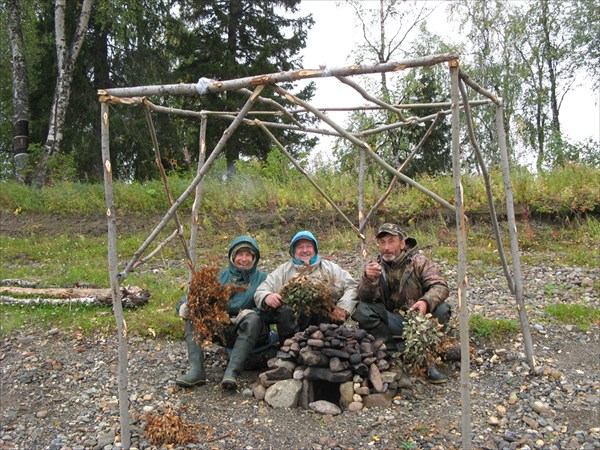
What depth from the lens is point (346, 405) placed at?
4.16m

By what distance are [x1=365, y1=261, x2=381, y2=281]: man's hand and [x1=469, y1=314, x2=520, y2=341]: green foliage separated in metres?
1.57

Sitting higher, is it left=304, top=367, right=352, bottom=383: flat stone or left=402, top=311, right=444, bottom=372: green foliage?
left=402, top=311, right=444, bottom=372: green foliage

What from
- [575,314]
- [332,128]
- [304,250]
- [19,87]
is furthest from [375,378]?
[19,87]

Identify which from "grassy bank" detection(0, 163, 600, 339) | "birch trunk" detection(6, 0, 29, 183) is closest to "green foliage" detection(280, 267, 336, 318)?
"grassy bank" detection(0, 163, 600, 339)

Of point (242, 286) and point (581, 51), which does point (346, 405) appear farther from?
point (581, 51)

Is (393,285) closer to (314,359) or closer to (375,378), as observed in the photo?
(375,378)

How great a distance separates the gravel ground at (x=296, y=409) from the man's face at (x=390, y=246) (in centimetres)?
118

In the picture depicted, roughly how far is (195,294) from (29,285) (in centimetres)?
519

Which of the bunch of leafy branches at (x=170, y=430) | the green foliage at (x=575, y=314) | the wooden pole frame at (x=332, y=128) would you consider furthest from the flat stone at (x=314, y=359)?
the green foliage at (x=575, y=314)

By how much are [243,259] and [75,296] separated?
12.0 feet

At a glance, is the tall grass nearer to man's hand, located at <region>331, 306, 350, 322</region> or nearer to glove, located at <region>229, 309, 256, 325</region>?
man's hand, located at <region>331, 306, 350, 322</region>

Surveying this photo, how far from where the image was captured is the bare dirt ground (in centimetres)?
366

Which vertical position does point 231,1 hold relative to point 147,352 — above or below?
above

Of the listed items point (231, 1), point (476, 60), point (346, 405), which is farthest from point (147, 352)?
point (476, 60)
